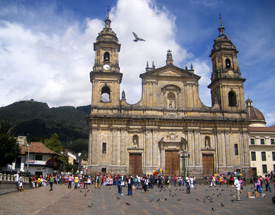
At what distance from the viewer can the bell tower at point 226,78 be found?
4281 centimetres

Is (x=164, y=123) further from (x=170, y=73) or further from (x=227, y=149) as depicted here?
(x=227, y=149)

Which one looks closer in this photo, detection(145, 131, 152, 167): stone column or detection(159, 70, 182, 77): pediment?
detection(145, 131, 152, 167): stone column

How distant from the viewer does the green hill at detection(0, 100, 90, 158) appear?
108 meters

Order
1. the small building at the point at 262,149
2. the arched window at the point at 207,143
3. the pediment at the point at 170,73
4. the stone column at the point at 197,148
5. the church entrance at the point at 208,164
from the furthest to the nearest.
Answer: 1. the small building at the point at 262,149
2. the pediment at the point at 170,73
3. the arched window at the point at 207,143
4. the church entrance at the point at 208,164
5. the stone column at the point at 197,148

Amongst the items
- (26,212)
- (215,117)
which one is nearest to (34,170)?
(215,117)

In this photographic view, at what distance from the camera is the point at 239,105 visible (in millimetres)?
42688

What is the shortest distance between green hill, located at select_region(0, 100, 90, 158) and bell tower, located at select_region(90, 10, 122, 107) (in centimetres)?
5336

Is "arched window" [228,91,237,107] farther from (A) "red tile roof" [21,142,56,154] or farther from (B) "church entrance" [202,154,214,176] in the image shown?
(A) "red tile roof" [21,142,56,154]

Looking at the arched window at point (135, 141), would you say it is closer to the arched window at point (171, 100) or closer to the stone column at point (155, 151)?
the stone column at point (155, 151)

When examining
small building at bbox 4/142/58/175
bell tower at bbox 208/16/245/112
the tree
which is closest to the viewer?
the tree

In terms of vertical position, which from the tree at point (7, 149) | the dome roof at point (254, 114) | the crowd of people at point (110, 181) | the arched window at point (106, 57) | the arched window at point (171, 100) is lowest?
the crowd of people at point (110, 181)

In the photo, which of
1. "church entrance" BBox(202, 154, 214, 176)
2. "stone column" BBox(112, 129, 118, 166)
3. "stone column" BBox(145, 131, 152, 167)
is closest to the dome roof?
"church entrance" BBox(202, 154, 214, 176)

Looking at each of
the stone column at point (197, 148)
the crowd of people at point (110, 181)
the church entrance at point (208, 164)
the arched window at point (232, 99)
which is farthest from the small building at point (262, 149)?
the crowd of people at point (110, 181)

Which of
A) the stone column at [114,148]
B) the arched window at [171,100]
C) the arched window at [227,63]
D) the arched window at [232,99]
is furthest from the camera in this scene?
the arched window at [227,63]
